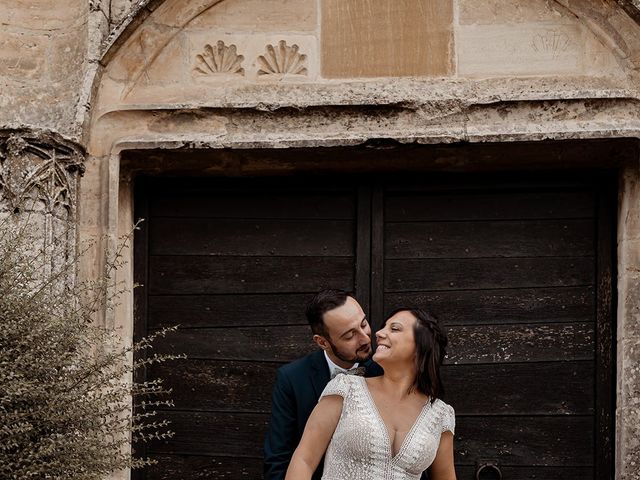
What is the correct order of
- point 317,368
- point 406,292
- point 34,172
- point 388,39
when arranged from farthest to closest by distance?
point 406,292 → point 388,39 → point 34,172 → point 317,368

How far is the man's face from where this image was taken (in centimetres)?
473

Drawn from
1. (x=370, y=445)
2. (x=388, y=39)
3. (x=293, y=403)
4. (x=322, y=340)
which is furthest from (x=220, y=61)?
(x=370, y=445)

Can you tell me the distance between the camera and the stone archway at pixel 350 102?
526cm

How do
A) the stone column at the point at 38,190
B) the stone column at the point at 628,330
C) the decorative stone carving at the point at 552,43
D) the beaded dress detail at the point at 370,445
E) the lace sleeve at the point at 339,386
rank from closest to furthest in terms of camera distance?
the beaded dress detail at the point at 370,445 → the lace sleeve at the point at 339,386 → the stone column at the point at 38,190 → the stone column at the point at 628,330 → the decorative stone carving at the point at 552,43

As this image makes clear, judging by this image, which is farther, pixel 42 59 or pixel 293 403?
pixel 42 59

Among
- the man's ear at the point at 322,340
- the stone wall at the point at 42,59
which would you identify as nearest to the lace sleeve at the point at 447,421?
the man's ear at the point at 322,340

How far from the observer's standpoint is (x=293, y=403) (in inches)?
190

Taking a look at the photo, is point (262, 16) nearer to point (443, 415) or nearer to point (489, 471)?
point (443, 415)

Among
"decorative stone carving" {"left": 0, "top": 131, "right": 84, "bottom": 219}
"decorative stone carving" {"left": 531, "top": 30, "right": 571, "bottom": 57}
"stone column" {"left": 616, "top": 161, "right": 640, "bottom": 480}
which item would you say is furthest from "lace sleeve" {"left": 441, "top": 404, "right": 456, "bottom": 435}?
"decorative stone carving" {"left": 0, "top": 131, "right": 84, "bottom": 219}

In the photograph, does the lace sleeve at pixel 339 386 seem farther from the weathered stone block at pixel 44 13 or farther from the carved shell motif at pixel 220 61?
the weathered stone block at pixel 44 13

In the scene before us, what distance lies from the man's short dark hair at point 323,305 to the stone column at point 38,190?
41.3 inches

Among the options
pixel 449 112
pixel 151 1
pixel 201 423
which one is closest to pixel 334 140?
pixel 449 112

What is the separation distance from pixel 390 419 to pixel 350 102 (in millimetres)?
1452

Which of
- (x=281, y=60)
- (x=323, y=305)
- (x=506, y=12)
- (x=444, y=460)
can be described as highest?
(x=506, y=12)
